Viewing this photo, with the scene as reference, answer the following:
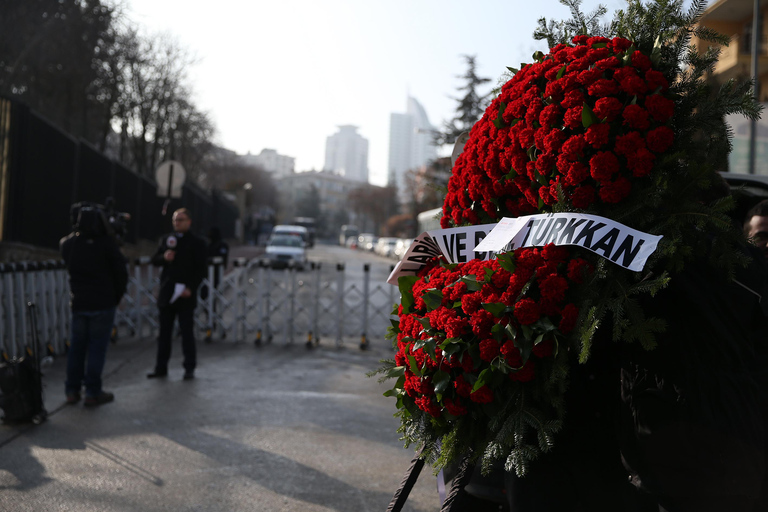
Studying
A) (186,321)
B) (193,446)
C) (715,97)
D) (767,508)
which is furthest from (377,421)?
(715,97)

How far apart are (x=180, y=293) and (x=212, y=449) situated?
10.0ft

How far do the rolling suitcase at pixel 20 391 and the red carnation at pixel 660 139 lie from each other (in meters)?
5.39

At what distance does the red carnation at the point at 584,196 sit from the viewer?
7.50 feet

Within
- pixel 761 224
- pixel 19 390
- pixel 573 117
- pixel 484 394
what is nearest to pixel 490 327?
pixel 484 394

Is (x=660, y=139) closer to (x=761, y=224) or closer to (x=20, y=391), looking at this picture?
(x=761, y=224)

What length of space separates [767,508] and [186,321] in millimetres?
6852

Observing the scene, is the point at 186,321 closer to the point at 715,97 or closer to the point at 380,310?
the point at 380,310

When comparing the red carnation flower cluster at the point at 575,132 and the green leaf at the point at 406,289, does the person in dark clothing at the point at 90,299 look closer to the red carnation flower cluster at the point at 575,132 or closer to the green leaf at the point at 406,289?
the green leaf at the point at 406,289

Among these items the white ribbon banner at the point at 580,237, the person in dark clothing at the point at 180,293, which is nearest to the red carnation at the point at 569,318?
the white ribbon banner at the point at 580,237

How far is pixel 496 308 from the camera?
7.27 feet

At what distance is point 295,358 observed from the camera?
10.2 meters

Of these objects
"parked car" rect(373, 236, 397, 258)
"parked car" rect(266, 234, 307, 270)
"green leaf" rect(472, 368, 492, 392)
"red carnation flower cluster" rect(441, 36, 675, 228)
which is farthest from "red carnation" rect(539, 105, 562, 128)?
"parked car" rect(373, 236, 397, 258)

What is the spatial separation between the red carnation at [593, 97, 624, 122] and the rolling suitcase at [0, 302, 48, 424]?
5283 mm

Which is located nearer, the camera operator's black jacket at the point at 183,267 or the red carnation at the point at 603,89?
the red carnation at the point at 603,89
